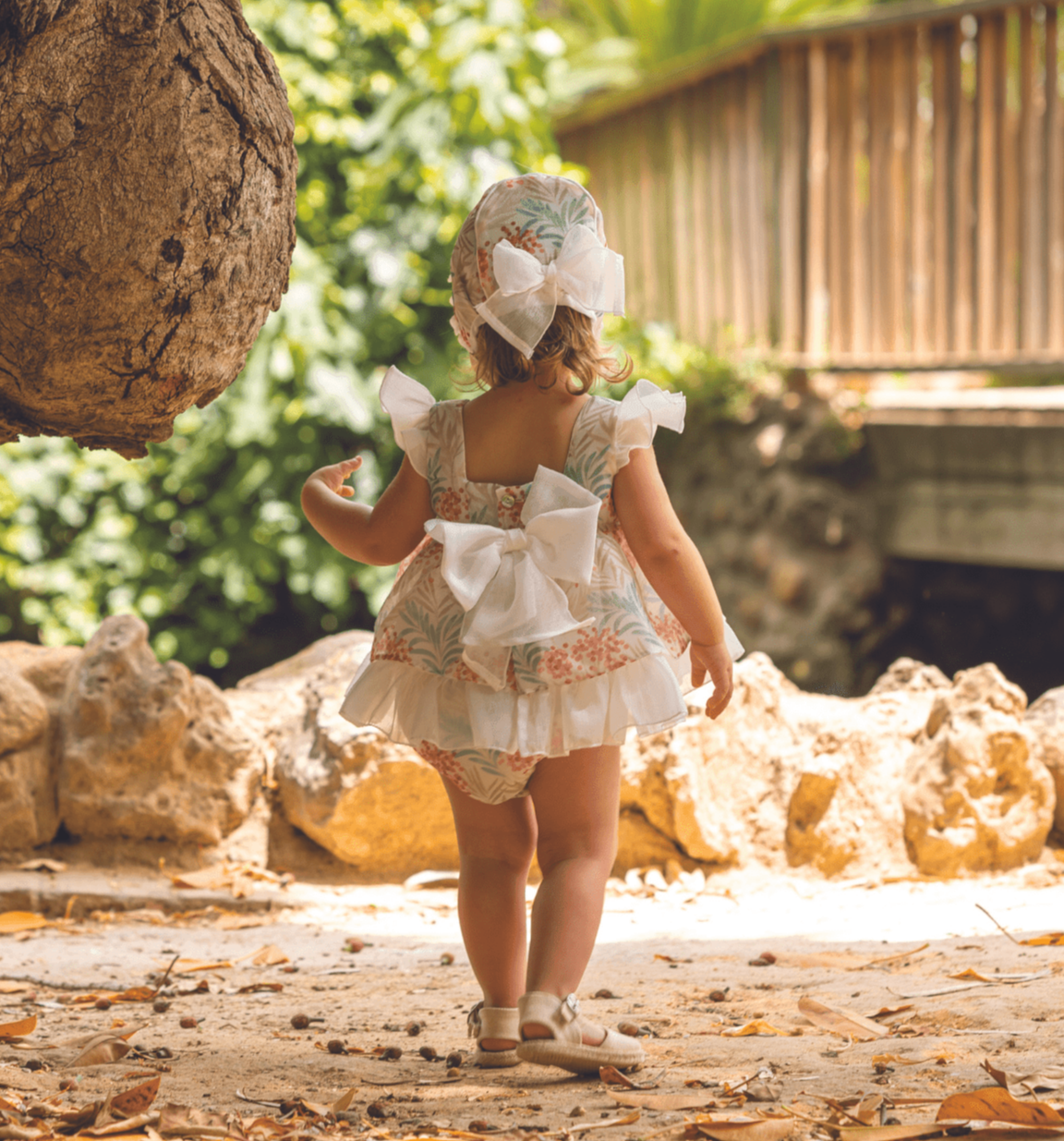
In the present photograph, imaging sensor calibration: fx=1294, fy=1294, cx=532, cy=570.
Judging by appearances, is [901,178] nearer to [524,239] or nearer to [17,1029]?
[524,239]

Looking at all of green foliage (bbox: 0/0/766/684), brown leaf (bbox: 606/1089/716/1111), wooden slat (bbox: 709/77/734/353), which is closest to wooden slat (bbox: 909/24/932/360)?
wooden slat (bbox: 709/77/734/353)

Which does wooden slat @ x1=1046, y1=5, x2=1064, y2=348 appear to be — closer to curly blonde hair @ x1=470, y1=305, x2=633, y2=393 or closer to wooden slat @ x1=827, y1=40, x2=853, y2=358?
wooden slat @ x1=827, y1=40, x2=853, y2=358

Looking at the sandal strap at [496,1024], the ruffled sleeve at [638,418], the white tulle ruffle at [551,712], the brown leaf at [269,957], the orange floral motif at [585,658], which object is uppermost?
the ruffled sleeve at [638,418]

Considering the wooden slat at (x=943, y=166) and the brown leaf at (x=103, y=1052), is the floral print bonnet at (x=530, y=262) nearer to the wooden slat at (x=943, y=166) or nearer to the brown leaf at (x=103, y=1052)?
the brown leaf at (x=103, y=1052)

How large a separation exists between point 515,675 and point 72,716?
193 cm

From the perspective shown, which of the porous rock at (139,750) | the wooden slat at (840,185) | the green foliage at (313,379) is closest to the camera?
the porous rock at (139,750)

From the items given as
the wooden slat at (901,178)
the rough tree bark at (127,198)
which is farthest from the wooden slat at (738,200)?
the rough tree bark at (127,198)

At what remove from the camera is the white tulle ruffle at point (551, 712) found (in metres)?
2.04

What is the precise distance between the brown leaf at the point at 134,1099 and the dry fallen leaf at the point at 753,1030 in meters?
0.98

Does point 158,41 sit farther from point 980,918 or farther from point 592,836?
point 980,918

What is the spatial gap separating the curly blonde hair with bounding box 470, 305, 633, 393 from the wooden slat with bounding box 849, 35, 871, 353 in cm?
403

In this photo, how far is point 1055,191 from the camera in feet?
17.6

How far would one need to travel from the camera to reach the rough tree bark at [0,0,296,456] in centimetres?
180

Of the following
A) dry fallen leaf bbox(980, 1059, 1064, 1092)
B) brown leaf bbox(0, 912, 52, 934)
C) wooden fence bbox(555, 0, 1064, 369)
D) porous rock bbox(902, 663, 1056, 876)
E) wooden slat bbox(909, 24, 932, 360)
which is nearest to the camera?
dry fallen leaf bbox(980, 1059, 1064, 1092)
